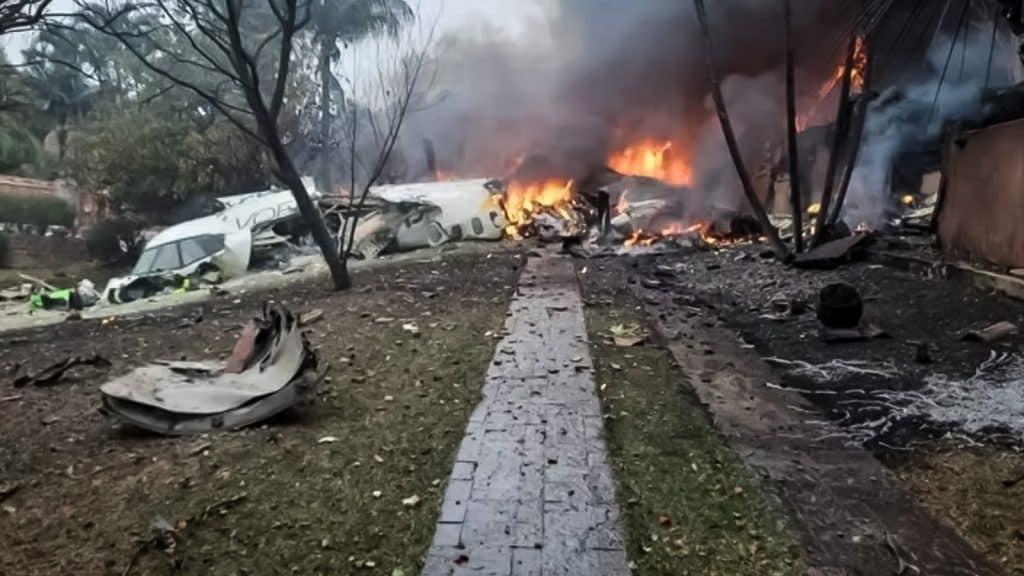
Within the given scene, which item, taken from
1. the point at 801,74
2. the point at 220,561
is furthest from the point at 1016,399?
the point at 801,74

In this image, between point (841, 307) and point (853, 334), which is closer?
point (853, 334)

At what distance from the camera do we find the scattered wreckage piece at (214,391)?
3.71m

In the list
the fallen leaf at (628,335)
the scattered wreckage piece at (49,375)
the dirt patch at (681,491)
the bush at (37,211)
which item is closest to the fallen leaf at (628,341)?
the fallen leaf at (628,335)

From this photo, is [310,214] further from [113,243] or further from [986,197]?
[113,243]

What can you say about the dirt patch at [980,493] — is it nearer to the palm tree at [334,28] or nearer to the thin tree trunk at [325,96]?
the palm tree at [334,28]

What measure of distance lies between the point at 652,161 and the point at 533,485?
72.2ft

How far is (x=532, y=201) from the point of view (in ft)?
73.3

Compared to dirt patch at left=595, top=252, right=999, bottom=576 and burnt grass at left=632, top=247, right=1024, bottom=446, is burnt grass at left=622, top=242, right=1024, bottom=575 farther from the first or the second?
dirt patch at left=595, top=252, right=999, bottom=576

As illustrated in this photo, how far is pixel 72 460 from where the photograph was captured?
11.4 ft

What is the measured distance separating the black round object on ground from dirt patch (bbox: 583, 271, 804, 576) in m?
2.08

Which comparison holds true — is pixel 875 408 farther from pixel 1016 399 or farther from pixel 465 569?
pixel 465 569

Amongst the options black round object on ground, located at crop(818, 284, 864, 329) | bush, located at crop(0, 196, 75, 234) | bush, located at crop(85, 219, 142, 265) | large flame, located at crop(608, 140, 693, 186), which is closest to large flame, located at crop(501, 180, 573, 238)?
large flame, located at crop(608, 140, 693, 186)

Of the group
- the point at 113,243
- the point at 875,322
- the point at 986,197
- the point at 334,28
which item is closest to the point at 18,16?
the point at 875,322

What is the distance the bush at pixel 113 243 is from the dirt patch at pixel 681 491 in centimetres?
2006
